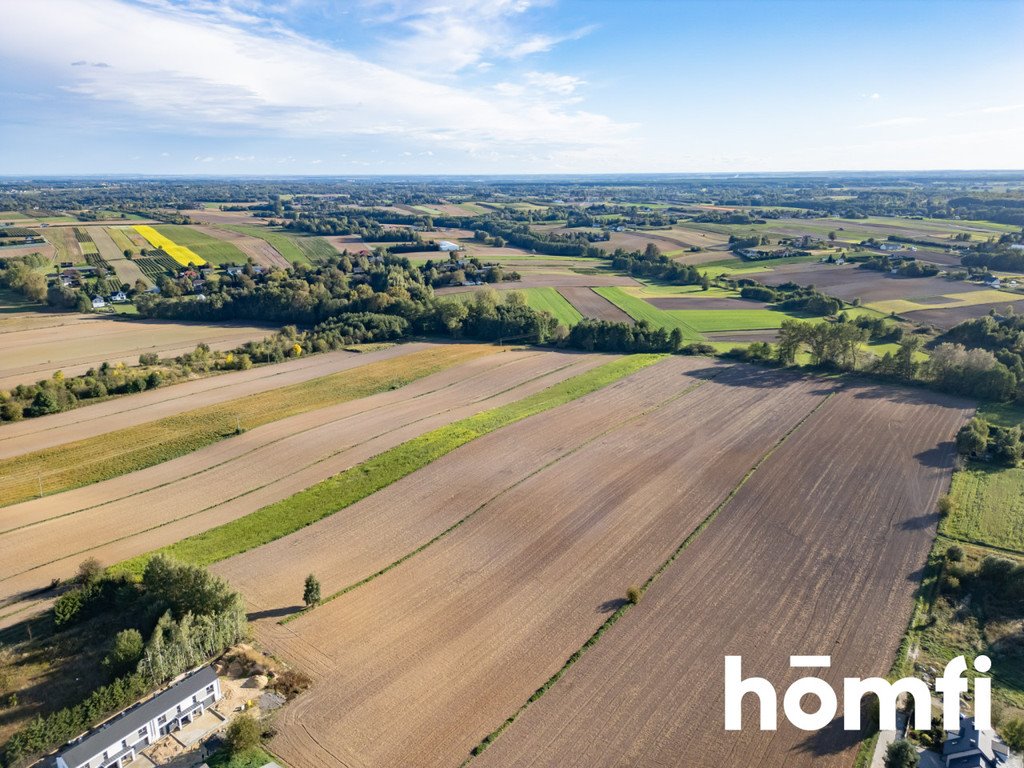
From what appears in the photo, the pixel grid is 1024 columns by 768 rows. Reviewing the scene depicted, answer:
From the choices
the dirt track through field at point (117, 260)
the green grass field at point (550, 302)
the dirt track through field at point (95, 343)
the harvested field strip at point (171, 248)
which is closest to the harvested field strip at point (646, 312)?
the green grass field at point (550, 302)

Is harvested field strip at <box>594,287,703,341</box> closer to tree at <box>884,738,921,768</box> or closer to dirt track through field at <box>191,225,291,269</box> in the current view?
tree at <box>884,738,921,768</box>

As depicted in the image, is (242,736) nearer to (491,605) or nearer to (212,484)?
(491,605)

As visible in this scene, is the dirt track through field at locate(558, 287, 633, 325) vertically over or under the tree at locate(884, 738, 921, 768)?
over

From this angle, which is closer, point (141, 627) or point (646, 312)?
point (141, 627)

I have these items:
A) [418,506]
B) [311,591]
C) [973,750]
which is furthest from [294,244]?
[973,750]

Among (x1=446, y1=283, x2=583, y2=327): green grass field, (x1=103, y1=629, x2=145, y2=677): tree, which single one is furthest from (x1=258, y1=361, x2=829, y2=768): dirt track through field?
(x1=446, y1=283, x2=583, y2=327): green grass field

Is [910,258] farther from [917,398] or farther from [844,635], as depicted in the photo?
[844,635]

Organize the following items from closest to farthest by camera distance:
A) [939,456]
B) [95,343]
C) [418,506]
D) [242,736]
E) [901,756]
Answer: [901,756]
[242,736]
[418,506]
[939,456]
[95,343]
